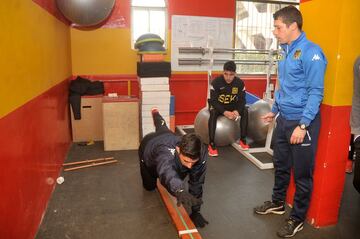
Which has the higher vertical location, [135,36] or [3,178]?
[135,36]

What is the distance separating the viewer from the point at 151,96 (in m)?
4.46

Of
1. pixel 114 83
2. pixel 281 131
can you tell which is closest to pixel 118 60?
pixel 114 83

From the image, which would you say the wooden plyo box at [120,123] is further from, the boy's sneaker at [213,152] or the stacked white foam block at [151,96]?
the boy's sneaker at [213,152]

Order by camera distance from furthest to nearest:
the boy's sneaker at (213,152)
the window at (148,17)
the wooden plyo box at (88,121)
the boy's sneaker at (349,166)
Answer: the window at (148,17), the wooden plyo box at (88,121), the boy's sneaker at (213,152), the boy's sneaker at (349,166)

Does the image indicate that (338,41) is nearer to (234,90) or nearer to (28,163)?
(234,90)

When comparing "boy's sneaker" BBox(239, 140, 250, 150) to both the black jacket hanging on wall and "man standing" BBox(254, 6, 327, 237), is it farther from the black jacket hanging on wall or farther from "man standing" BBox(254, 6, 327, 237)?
the black jacket hanging on wall

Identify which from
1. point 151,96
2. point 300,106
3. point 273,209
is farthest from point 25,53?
point 151,96

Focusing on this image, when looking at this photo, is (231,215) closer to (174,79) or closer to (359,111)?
(359,111)

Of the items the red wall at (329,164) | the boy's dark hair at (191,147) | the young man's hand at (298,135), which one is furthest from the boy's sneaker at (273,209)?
the boy's dark hair at (191,147)

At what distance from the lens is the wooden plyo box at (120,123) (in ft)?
14.0

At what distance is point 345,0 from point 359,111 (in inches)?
29.3

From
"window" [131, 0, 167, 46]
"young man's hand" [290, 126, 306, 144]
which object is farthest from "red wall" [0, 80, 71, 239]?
"window" [131, 0, 167, 46]

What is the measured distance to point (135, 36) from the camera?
5.22m

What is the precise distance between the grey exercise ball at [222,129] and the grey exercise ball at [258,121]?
0.83ft
